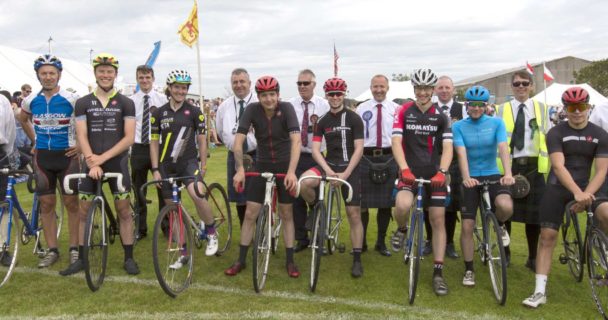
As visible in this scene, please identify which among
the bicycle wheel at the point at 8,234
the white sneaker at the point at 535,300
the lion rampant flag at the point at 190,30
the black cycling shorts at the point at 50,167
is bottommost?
the white sneaker at the point at 535,300

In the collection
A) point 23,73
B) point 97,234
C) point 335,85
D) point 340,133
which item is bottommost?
point 97,234

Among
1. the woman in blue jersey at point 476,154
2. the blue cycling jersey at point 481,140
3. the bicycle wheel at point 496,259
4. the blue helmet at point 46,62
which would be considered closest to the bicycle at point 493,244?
the bicycle wheel at point 496,259

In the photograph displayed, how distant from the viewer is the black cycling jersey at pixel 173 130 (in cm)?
577

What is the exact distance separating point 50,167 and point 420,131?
4.14m

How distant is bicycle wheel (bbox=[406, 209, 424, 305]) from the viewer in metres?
4.66

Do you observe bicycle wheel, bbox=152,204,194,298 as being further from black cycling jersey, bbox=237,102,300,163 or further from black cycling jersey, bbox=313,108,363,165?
black cycling jersey, bbox=313,108,363,165

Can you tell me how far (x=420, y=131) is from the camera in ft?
17.2

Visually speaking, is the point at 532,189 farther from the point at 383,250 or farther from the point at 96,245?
the point at 96,245

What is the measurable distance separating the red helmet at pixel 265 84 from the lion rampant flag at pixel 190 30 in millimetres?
14547

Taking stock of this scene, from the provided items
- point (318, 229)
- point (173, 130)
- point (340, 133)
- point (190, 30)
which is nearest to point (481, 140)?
point (340, 133)

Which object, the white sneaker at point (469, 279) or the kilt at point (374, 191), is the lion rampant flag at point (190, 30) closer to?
the kilt at point (374, 191)

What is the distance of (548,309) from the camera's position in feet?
15.1

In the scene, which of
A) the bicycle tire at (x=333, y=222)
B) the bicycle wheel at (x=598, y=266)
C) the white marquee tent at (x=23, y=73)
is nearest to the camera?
the bicycle wheel at (x=598, y=266)

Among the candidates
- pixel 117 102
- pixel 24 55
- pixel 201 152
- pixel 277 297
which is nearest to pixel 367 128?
pixel 201 152
